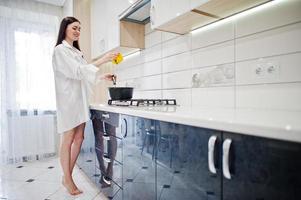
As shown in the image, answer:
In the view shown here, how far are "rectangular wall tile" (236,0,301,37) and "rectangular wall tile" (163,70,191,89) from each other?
0.50 metres

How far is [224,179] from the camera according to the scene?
2.15 ft

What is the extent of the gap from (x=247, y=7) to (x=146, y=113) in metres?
0.84

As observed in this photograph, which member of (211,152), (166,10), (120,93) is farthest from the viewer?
(120,93)

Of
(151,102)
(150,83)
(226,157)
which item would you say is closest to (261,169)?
(226,157)

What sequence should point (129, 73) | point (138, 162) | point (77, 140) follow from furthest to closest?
point (129, 73) → point (77, 140) → point (138, 162)

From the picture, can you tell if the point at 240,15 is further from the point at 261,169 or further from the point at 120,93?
the point at 120,93

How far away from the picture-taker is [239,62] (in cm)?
123

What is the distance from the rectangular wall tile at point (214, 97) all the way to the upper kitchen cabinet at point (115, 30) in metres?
0.94

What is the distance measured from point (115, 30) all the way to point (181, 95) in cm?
103

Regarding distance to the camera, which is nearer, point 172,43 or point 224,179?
point 224,179

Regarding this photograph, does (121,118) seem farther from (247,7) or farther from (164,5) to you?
(247,7)

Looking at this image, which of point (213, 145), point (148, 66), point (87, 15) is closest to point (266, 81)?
point (213, 145)

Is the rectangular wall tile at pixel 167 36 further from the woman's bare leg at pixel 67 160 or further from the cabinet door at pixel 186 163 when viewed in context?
the woman's bare leg at pixel 67 160

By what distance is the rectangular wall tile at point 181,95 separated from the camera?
1624mm
